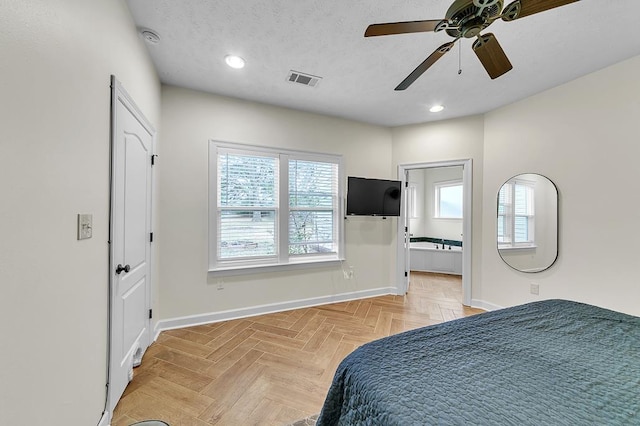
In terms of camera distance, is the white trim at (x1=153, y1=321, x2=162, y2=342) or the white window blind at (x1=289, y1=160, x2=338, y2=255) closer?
the white trim at (x1=153, y1=321, x2=162, y2=342)

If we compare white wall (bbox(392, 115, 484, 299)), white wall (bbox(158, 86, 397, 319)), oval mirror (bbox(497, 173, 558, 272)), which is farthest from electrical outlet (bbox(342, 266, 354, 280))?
oval mirror (bbox(497, 173, 558, 272))

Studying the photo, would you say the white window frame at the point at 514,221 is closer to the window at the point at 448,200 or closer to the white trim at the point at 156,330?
the window at the point at 448,200

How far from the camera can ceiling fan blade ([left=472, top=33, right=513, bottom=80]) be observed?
1.44m

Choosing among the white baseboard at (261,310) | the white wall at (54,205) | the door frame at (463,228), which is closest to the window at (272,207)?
the white baseboard at (261,310)

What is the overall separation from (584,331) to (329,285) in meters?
2.66

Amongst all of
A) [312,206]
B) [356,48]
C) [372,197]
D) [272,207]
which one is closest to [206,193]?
[272,207]

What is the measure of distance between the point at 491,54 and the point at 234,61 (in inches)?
80.9

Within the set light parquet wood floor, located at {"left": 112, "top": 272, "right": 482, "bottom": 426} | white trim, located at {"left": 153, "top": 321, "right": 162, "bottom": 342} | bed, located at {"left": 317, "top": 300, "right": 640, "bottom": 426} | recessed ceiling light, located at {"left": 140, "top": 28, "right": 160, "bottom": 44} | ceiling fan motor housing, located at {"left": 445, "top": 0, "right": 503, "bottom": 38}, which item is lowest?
light parquet wood floor, located at {"left": 112, "top": 272, "right": 482, "bottom": 426}

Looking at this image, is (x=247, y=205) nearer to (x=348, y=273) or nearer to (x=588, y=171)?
(x=348, y=273)

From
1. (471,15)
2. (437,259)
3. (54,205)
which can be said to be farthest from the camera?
(437,259)

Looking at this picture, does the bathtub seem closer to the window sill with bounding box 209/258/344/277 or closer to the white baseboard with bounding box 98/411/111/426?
the window sill with bounding box 209/258/344/277

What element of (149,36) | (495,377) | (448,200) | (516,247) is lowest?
(495,377)

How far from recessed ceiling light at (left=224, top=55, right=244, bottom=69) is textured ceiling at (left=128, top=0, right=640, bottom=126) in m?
0.06

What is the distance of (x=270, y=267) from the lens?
320cm
